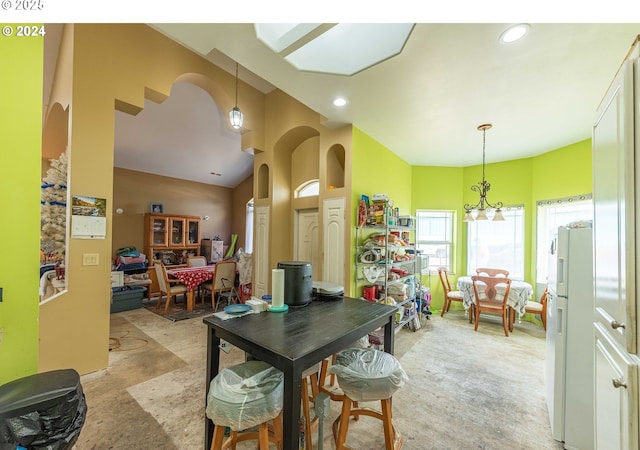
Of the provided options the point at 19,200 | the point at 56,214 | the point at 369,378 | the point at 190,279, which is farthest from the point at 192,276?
the point at 369,378

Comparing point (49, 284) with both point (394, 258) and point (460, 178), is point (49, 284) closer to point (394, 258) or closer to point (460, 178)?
point (394, 258)

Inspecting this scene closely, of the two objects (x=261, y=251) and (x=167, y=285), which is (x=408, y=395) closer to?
(x=261, y=251)

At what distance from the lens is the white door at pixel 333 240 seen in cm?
334

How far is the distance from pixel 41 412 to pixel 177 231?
244 inches

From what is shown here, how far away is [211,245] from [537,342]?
713 centimetres

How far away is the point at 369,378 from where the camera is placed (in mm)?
1412

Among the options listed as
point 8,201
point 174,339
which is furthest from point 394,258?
point 8,201

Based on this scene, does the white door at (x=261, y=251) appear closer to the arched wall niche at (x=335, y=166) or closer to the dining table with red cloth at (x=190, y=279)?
the dining table with red cloth at (x=190, y=279)

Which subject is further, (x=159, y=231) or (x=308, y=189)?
(x=159, y=231)

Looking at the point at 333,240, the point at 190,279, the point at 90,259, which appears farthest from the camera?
the point at 190,279

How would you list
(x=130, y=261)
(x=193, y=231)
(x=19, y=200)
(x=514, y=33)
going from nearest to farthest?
(x=19, y=200)
(x=514, y=33)
(x=130, y=261)
(x=193, y=231)

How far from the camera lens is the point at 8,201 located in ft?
3.80

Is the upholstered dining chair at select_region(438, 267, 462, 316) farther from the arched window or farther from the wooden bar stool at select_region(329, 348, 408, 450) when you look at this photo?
the wooden bar stool at select_region(329, 348, 408, 450)

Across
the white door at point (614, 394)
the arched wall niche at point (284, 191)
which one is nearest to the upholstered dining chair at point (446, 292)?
the arched wall niche at point (284, 191)
